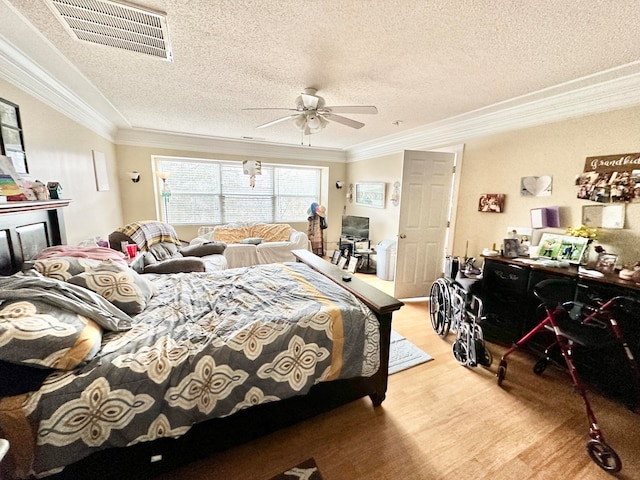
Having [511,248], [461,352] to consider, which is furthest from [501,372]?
[511,248]

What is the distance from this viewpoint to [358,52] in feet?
5.74

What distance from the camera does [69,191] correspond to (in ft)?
8.51

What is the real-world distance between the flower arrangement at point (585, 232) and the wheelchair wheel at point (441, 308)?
3.85ft

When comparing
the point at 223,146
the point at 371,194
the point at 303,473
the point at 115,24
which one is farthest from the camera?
the point at 371,194

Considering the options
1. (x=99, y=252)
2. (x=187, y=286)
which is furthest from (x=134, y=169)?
(x=187, y=286)

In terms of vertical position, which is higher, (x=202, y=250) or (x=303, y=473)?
(x=202, y=250)

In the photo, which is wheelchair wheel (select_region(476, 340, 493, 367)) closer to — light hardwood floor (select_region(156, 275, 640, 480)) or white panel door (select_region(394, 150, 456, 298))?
light hardwood floor (select_region(156, 275, 640, 480))

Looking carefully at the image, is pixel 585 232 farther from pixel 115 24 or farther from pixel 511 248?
pixel 115 24

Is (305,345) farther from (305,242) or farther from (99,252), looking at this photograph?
(305,242)

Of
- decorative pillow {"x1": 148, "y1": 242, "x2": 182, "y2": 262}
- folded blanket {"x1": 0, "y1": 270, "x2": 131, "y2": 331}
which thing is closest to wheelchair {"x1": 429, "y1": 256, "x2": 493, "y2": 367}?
folded blanket {"x1": 0, "y1": 270, "x2": 131, "y2": 331}

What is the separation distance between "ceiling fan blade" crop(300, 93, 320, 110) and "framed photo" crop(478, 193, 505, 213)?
7.51 ft

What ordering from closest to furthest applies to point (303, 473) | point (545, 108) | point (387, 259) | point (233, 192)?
point (303, 473), point (545, 108), point (387, 259), point (233, 192)

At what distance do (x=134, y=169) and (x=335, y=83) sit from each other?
402 centimetres

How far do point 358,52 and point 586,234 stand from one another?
8.13ft
